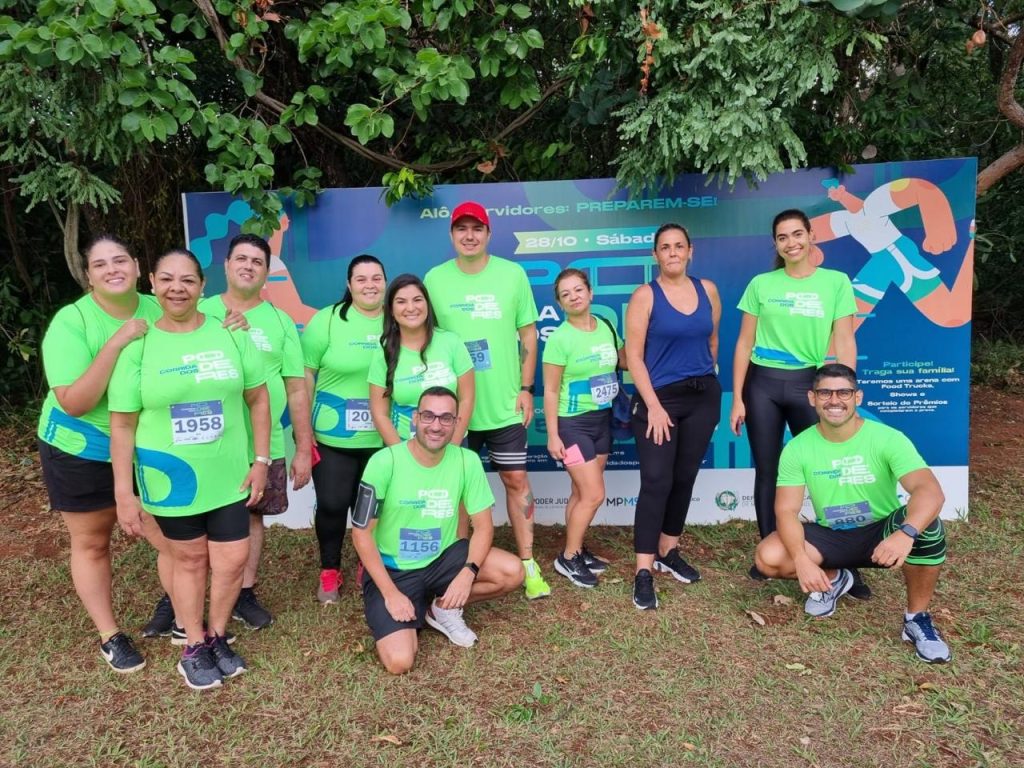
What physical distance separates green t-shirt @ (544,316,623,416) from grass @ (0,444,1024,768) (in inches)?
38.7

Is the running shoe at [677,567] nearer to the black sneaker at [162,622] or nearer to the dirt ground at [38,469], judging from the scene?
the dirt ground at [38,469]

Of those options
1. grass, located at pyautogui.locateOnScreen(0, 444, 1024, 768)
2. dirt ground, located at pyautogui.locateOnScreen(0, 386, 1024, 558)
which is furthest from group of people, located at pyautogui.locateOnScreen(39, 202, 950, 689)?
dirt ground, located at pyautogui.locateOnScreen(0, 386, 1024, 558)

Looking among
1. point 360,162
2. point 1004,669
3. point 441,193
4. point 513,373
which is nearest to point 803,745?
point 1004,669


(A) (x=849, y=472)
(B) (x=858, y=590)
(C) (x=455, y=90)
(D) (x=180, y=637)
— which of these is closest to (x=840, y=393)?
(A) (x=849, y=472)

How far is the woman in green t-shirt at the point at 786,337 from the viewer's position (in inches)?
146

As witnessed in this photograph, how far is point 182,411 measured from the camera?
2869 millimetres

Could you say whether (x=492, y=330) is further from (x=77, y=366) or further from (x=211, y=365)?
(x=77, y=366)

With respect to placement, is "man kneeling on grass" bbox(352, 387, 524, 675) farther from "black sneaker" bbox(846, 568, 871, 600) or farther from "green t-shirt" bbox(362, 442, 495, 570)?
"black sneaker" bbox(846, 568, 871, 600)

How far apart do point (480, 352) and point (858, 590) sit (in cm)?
220

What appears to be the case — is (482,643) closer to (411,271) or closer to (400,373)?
(400,373)

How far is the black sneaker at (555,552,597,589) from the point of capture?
3964 millimetres

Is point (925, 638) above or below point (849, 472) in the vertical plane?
below

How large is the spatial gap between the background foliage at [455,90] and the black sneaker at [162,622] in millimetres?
2231

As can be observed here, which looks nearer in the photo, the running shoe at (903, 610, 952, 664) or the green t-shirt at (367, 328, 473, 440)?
the running shoe at (903, 610, 952, 664)
